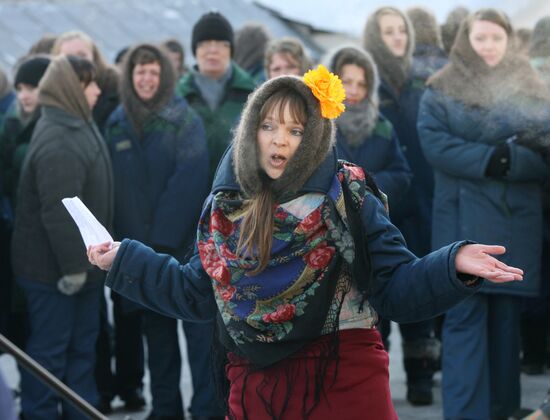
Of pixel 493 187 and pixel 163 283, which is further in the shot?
pixel 493 187

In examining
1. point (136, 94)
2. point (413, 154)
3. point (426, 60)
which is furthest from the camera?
point (426, 60)

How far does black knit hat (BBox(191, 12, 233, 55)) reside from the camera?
777 cm

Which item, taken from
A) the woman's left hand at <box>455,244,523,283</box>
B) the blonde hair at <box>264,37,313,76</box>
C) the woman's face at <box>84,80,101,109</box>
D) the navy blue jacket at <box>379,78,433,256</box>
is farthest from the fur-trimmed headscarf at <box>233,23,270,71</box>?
the woman's left hand at <box>455,244,523,283</box>

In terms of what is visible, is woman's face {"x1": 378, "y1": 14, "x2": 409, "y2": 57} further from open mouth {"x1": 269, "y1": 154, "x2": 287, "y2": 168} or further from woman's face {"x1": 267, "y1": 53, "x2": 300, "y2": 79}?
open mouth {"x1": 269, "y1": 154, "x2": 287, "y2": 168}

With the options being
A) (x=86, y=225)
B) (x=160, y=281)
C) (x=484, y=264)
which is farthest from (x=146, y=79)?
(x=484, y=264)

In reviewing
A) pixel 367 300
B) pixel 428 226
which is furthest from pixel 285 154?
pixel 428 226

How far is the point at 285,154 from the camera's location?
14.0 feet

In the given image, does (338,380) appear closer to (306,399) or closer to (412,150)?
(306,399)

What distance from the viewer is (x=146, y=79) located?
731 centimetres

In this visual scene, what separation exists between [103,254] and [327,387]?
93 cm

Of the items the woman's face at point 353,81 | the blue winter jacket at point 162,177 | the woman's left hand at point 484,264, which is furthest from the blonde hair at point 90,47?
the woman's left hand at point 484,264

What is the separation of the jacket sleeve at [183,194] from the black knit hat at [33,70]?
947 mm

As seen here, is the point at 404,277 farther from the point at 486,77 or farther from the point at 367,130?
the point at 367,130

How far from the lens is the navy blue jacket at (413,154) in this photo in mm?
7641
